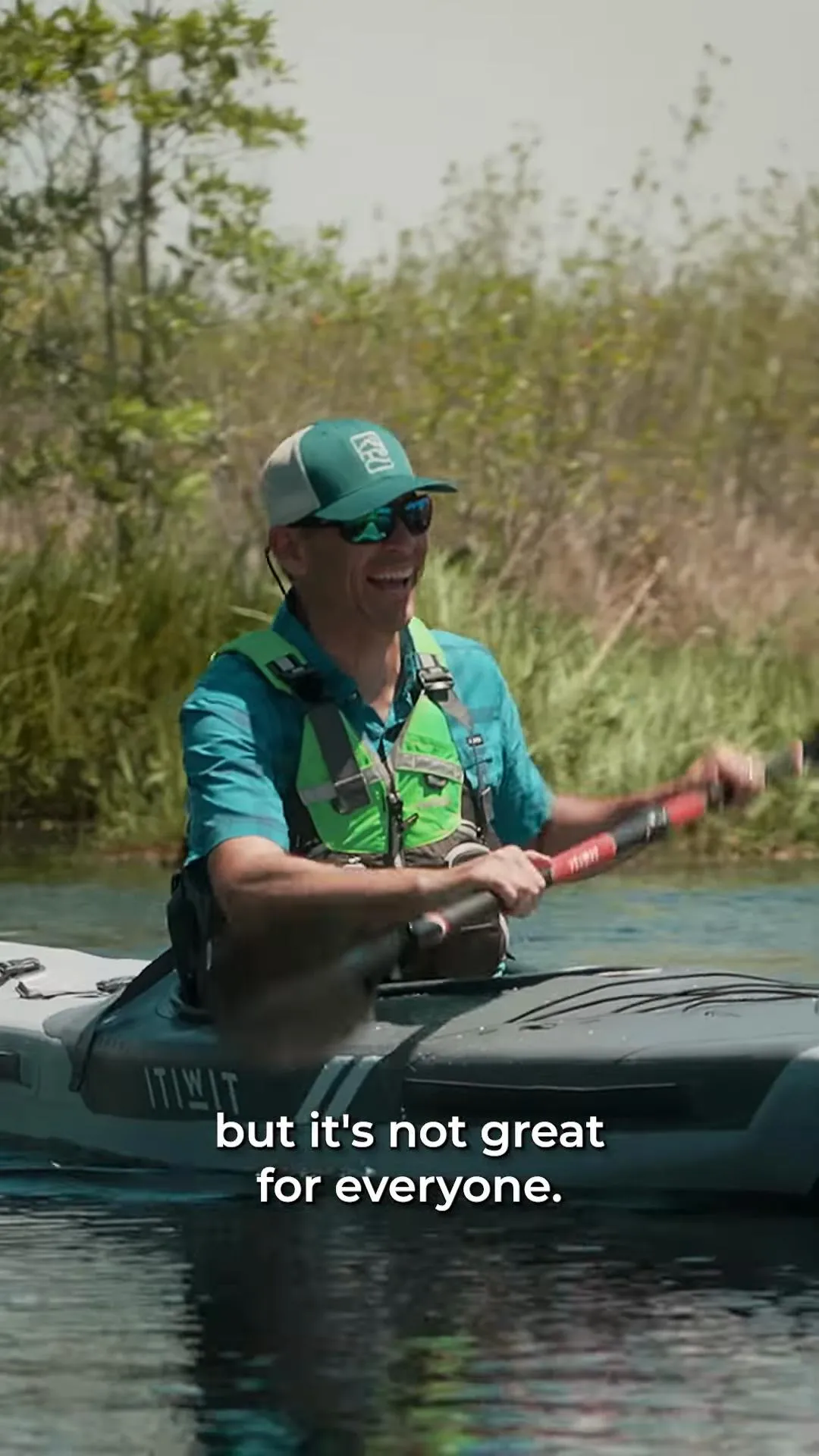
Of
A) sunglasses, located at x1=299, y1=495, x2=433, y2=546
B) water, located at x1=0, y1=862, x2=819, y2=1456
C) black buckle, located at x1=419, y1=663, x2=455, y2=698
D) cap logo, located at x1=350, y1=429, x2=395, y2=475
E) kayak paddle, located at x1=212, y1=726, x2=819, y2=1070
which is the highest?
cap logo, located at x1=350, y1=429, x2=395, y2=475

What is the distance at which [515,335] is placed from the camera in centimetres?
1923

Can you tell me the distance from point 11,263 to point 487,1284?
1150 centimetres

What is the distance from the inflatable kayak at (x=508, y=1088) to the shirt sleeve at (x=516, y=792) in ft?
0.99

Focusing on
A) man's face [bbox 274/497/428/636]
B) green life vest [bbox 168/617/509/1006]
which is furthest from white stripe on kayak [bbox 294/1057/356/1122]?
man's face [bbox 274/497/428/636]

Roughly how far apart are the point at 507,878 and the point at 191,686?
797cm

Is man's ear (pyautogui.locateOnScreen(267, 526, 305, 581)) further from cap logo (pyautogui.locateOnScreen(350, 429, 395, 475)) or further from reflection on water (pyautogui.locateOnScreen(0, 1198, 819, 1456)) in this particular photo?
reflection on water (pyautogui.locateOnScreen(0, 1198, 819, 1456))

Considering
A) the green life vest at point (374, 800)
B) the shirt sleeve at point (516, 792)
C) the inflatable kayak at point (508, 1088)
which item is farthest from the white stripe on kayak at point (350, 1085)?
the shirt sleeve at point (516, 792)

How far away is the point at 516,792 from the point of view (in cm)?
771

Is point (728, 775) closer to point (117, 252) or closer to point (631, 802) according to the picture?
point (631, 802)

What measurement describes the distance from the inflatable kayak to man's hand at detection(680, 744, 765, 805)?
361 mm

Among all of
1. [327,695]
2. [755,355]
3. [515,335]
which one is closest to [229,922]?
[327,695]

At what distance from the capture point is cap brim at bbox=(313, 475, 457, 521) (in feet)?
24.1

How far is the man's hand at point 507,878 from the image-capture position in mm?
6938

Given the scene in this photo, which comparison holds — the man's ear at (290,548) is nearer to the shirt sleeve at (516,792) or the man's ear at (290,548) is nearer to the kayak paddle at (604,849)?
the shirt sleeve at (516,792)
